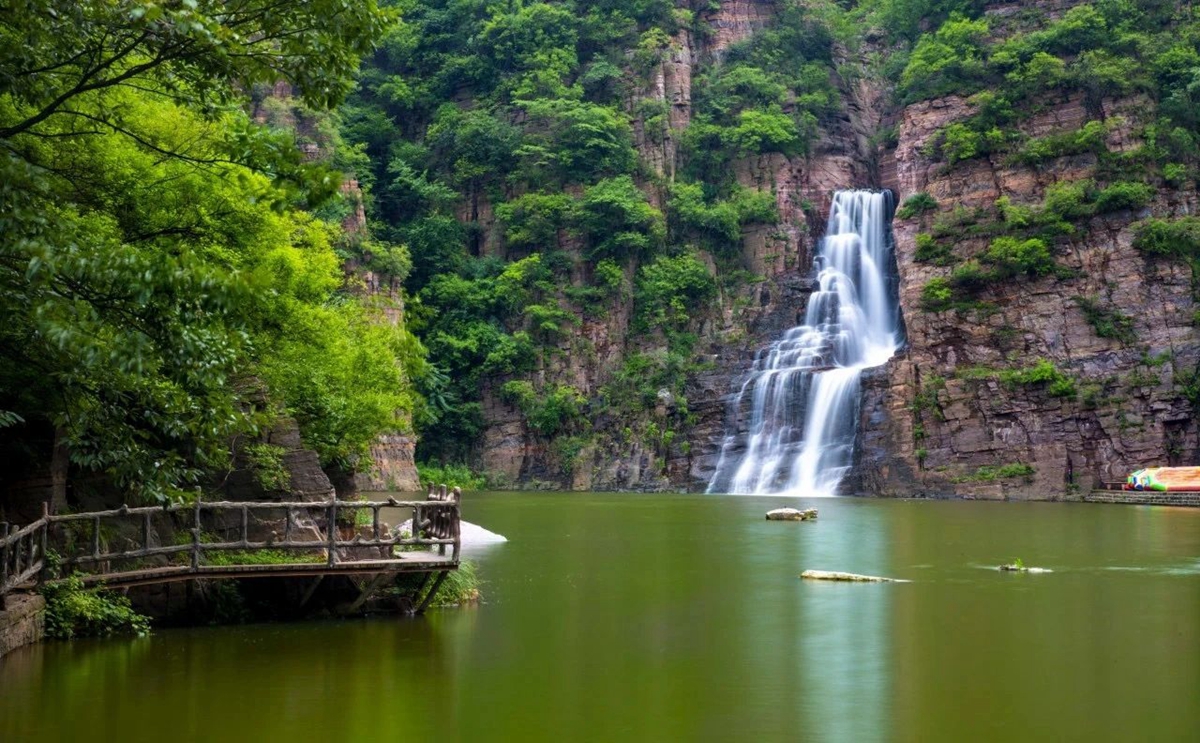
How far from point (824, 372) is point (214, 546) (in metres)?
45.7

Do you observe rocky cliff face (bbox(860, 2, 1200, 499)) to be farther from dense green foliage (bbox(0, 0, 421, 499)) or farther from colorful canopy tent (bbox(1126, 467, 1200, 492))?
dense green foliage (bbox(0, 0, 421, 499))

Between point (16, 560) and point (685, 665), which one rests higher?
point (16, 560)

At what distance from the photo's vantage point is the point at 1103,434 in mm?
53500

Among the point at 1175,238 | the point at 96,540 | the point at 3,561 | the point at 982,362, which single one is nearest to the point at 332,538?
the point at 96,540

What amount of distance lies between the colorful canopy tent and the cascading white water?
12747 millimetres

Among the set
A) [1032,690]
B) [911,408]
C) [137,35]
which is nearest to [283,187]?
[137,35]

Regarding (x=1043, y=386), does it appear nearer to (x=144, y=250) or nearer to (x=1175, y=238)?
(x=1175, y=238)

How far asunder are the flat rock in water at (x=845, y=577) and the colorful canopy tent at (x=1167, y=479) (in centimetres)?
2930

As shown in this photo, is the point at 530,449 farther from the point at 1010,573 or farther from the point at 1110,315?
the point at 1010,573

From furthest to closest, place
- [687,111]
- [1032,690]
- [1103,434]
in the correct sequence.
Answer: [687,111] → [1103,434] → [1032,690]

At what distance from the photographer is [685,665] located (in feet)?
52.9

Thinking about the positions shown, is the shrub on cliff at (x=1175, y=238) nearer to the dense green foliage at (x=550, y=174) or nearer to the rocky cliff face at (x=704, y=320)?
the rocky cliff face at (x=704, y=320)

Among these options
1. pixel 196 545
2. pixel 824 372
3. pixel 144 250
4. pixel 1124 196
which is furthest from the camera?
pixel 824 372

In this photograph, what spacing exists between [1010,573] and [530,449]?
45.2 meters
